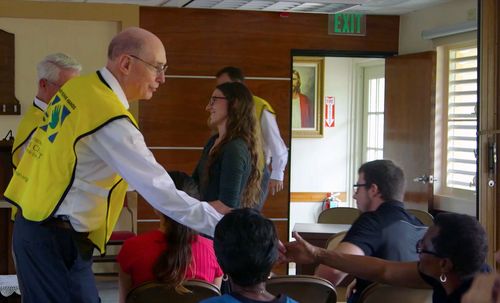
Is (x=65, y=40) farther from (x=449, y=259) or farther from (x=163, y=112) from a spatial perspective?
(x=449, y=259)

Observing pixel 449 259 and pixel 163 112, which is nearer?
pixel 449 259

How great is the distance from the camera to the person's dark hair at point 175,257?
2936 mm

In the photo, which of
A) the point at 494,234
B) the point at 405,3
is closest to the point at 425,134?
the point at 405,3

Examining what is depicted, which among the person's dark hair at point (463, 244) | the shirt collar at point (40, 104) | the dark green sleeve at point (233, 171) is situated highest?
the shirt collar at point (40, 104)

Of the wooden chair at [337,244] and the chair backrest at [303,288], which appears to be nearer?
the chair backrest at [303,288]

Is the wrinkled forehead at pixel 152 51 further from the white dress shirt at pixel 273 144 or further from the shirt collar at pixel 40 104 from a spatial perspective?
the white dress shirt at pixel 273 144

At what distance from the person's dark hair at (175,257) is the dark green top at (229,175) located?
0.95 m

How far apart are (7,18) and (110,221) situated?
5.11 m

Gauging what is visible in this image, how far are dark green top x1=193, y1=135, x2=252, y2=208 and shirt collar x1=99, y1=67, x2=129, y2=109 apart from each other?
1432mm

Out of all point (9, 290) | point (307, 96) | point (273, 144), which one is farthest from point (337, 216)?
point (307, 96)

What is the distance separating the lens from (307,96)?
958 cm

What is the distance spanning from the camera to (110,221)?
8.49ft

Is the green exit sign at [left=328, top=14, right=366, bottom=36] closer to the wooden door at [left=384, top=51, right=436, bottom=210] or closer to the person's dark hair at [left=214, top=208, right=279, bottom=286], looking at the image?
the wooden door at [left=384, top=51, right=436, bottom=210]

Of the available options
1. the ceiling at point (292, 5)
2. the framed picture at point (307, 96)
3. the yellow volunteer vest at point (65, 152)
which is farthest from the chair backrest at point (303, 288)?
the framed picture at point (307, 96)
